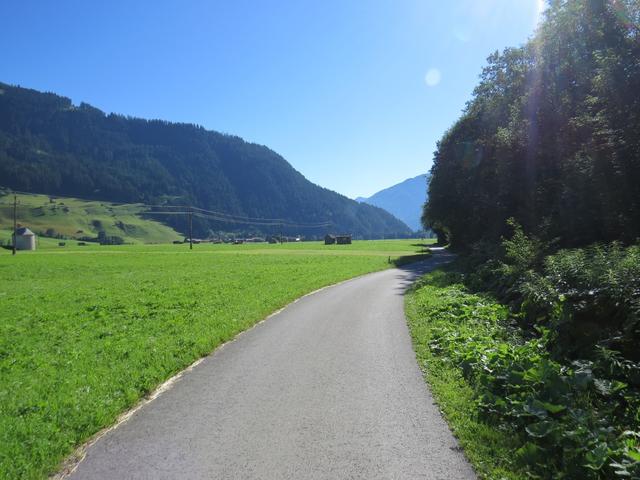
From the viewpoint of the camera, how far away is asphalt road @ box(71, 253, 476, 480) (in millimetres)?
5145

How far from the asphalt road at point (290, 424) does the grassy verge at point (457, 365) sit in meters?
0.25

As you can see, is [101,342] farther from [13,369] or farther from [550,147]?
[550,147]

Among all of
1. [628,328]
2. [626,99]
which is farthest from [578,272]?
[626,99]

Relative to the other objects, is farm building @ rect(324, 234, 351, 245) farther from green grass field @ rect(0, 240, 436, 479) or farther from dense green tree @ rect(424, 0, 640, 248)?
green grass field @ rect(0, 240, 436, 479)

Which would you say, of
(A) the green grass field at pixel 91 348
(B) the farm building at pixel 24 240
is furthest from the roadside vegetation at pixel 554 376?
(B) the farm building at pixel 24 240

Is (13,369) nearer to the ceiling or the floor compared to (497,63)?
nearer to the floor

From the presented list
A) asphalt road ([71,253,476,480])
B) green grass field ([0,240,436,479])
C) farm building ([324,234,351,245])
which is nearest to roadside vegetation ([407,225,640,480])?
asphalt road ([71,253,476,480])

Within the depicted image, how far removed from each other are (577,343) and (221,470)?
23.5ft

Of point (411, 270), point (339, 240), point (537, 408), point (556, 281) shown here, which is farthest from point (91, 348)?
point (339, 240)

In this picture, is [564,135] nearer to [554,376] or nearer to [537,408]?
[554,376]

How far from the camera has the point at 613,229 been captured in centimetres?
1698

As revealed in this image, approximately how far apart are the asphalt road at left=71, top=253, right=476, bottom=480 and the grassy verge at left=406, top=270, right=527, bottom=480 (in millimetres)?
255

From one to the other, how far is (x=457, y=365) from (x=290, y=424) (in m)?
4.37

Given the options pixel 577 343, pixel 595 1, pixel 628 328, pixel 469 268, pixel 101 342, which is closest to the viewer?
pixel 628 328
